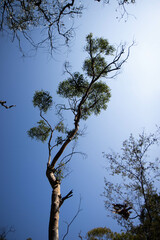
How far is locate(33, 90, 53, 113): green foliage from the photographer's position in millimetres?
11138

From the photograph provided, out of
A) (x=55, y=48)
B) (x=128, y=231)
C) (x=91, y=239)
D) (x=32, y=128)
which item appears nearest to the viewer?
(x=55, y=48)

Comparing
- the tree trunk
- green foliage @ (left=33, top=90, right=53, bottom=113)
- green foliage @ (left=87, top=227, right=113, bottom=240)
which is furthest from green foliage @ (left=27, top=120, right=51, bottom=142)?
green foliage @ (left=87, top=227, right=113, bottom=240)

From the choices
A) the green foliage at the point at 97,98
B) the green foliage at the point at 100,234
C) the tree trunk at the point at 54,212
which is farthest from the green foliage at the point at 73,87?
the green foliage at the point at 100,234

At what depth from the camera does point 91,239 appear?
17609 millimetres

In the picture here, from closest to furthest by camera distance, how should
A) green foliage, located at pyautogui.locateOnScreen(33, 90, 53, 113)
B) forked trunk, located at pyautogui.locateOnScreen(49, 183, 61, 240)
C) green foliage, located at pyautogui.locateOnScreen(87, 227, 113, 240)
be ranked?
forked trunk, located at pyautogui.locateOnScreen(49, 183, 61, 240) → green foliage, located at pyautogui.locateOnScreen(33, 90, 53, 113) → green foliage, located at pyautogui.locateOnScreen(87, 227, 113, 240)

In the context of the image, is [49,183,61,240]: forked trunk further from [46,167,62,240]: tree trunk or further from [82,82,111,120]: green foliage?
[82,82,111,120]: green foliage

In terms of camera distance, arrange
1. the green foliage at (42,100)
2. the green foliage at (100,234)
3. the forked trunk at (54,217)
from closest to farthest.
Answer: the forked trunk at (54,217) → the green foliage at (42,100) → the green foliage at (100,234)

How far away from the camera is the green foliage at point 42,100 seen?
1114 cm

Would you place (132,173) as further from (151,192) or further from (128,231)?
(128,231)

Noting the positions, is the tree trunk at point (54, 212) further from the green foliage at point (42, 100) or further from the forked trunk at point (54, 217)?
the green foliage at point (42, 100)

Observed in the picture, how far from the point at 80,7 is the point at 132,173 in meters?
8.82

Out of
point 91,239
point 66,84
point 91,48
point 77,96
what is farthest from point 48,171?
point 91,239

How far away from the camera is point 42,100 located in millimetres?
11234

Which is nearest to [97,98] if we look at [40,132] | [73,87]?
[73,87]
